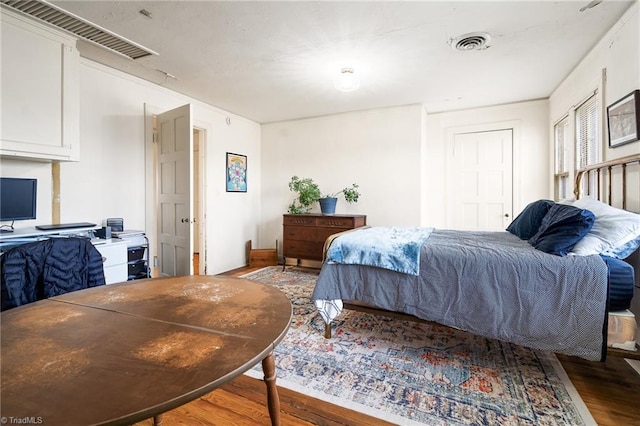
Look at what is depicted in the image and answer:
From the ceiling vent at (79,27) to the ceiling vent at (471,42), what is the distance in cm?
284

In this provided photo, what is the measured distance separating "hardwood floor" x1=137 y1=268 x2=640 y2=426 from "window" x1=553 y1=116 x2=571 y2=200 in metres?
2.63

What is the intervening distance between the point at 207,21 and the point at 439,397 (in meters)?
3.10

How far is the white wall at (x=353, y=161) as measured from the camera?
4.58m

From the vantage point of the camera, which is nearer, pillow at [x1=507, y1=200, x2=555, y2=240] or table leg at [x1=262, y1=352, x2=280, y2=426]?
table leg at [x1=262, y1=352, x2=280, y2=426]

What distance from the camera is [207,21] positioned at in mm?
2395

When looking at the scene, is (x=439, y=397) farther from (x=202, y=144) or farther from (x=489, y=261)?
(x=202, y=144)

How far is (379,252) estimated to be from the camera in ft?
7.39

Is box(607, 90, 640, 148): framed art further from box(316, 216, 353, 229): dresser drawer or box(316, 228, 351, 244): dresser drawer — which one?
box(316, 228, 351, 244): dresser drawer

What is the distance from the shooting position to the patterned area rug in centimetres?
158

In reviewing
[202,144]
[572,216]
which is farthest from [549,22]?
[202,144]

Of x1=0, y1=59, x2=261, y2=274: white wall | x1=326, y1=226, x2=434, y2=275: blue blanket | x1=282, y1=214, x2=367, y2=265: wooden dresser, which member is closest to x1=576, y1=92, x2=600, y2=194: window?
x1=326, y1=226, x2=434, y2=275: blue blanket

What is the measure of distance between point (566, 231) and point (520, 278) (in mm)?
442
